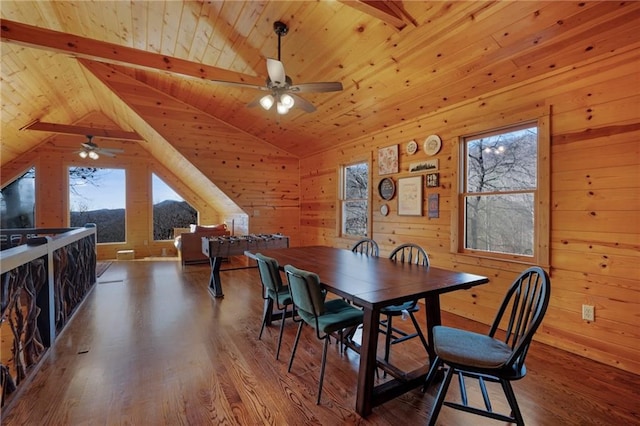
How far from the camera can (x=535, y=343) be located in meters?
2.65

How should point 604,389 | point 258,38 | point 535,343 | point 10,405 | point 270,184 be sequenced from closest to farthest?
point 10,405
point 604,389
point 535,343
point 258,38
point 270,184

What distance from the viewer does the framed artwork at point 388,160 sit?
409 centimetres

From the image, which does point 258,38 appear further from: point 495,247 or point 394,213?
point 495,247

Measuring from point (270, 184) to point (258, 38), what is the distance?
3.35 metres

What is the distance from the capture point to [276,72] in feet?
7.80

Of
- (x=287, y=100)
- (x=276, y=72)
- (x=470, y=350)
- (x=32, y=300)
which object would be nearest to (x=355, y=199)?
(x=287, y=100)

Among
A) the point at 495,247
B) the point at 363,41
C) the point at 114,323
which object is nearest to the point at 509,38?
the point at 363,41

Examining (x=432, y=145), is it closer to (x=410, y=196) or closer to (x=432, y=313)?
(x=410, y=196)

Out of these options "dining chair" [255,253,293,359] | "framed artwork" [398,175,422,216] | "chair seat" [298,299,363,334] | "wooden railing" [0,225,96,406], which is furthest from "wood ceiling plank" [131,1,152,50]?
"framed artwork" [398,175,422,216]

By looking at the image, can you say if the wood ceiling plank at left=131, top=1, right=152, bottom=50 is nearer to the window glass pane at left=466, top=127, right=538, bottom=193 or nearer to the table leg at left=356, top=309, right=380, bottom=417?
the table leg at left=356, top=309, right=380, bottom=417

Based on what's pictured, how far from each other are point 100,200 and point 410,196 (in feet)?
→ 25.7

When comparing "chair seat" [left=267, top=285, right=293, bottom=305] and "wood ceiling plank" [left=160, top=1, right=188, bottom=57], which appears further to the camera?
"wood ceiling plank" [left=160, top=1, right=188, bottom=57]

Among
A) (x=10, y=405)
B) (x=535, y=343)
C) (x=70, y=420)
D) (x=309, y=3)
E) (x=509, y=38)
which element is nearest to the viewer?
(x=70, y=420)

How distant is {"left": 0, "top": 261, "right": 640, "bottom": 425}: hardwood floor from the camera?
5.64ft
